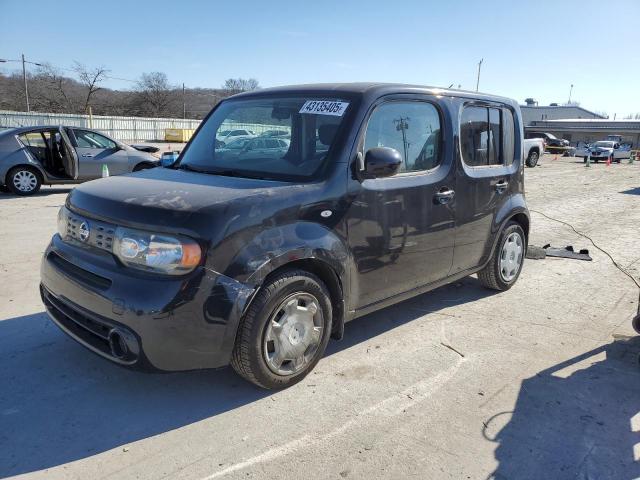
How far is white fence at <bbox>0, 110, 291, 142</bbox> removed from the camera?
131 ft

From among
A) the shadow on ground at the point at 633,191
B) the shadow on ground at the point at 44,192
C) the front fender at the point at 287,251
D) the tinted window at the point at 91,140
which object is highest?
the tinted window at the point at 91,140

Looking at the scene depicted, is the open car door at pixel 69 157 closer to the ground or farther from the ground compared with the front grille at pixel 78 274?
farther from the ground

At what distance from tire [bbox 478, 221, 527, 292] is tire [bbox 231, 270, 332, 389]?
7.99 ft

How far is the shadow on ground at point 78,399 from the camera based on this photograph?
106 inches

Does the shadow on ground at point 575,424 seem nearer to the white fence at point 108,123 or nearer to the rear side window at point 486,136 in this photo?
the rear side window at point 486,136

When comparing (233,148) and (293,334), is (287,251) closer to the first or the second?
(293,334)

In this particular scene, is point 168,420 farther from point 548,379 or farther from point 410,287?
point 548,379

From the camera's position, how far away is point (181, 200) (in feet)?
9.65

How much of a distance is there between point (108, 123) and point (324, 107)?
4938cm

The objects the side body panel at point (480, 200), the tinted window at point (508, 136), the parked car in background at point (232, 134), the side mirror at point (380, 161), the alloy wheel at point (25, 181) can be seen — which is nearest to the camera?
the side mirror at point (380, 161)

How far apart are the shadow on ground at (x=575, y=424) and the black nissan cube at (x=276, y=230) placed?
123 cm

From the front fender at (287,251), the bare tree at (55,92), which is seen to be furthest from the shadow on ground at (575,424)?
the bare tree at (55,92)

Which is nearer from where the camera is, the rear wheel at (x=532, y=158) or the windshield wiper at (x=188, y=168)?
the windshield wiper at (x=188, y=168)

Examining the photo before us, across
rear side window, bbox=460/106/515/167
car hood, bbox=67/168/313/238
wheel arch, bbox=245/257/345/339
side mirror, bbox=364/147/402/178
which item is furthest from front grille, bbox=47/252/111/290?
rear side window, bbox=460/106/515/167
